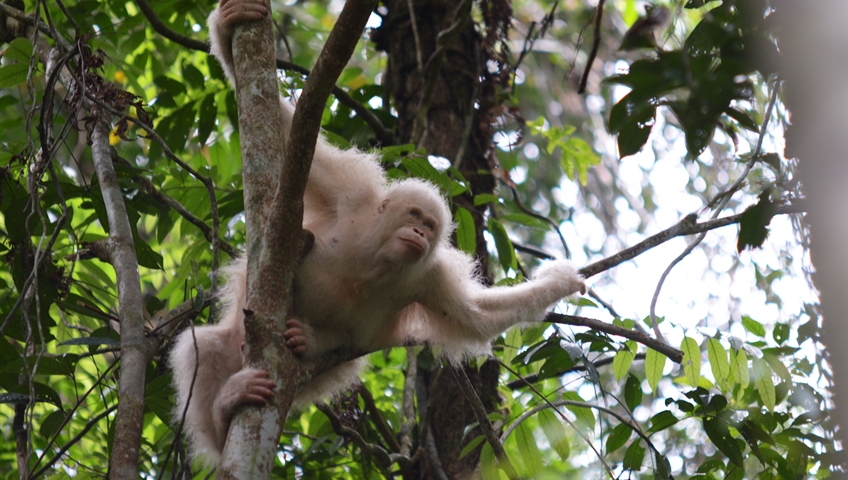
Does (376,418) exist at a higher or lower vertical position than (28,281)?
lower

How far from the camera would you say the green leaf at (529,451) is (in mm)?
4043

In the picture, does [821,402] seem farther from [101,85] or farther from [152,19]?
[152,19]

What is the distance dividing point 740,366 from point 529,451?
126 cm

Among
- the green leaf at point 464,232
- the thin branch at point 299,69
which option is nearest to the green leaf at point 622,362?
the green leaf at point 464,232

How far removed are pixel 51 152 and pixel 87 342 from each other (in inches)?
37.9

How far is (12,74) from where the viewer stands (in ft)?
12.9

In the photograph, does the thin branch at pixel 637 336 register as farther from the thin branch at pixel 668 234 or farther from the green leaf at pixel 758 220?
the green leaf at pixel 758 220

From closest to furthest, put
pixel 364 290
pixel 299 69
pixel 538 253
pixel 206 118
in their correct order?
pixel 364 290 → pixel 299 69 → pixel 206 118 → pixel 538 253

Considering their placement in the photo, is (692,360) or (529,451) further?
(529,451)

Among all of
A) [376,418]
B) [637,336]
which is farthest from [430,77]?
[637,336]

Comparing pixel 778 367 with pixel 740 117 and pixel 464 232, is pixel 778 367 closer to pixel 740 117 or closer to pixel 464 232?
pixel 464 232

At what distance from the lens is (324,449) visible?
15.3 ft

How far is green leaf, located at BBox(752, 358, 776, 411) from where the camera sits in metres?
3.78

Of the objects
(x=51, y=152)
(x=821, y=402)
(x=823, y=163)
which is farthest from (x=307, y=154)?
(x=821, y=402)
